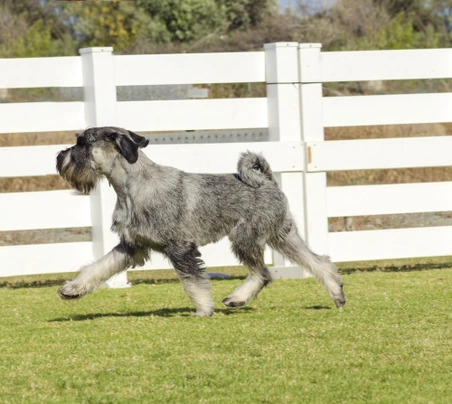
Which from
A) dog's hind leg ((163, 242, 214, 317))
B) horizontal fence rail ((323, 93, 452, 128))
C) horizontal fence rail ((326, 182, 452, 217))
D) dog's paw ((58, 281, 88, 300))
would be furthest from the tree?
dog's hind leg ((163, 242, 214, 317))

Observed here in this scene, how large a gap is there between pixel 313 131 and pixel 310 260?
2.61 m

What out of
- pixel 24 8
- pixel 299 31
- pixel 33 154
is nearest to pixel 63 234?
pixel 33 154

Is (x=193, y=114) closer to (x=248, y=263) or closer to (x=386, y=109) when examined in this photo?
(x=386, y=109)

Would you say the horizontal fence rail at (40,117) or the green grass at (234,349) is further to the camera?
the horizontal fence rail at (40,117)

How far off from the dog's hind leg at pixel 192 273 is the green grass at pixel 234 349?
15 centimetres

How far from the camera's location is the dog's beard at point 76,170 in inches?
328

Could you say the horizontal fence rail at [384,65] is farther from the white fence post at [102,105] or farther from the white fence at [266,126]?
the white fence post at [102,105]

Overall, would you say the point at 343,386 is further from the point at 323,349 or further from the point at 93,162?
the point at 93,162

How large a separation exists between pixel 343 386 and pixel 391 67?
19.5 feet

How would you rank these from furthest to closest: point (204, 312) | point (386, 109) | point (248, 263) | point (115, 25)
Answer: point (115, 25), point (386, 109), point (248, 263), point (204, 312)

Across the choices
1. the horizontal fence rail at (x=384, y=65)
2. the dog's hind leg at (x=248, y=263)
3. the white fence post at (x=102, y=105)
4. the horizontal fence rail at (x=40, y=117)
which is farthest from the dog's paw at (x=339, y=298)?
the horizontal fence rail at (x=40, y=117)

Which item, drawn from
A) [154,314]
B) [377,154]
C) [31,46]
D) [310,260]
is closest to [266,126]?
[377,154]

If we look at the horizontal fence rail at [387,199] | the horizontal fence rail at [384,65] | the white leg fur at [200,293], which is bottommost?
the white leg fur at [200,293]

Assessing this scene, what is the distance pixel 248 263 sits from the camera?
28.4 ft
